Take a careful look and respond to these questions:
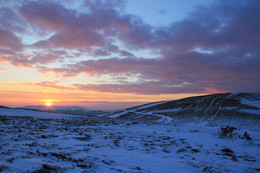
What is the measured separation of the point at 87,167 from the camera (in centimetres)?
492

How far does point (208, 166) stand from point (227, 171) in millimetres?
570

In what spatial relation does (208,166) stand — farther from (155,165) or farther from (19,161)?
(19,161)

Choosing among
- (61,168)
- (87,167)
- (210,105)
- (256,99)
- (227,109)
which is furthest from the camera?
(256,99)

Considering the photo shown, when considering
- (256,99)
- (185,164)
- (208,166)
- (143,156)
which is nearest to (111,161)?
(143,156)

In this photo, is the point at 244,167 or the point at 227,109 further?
the point at 227,109

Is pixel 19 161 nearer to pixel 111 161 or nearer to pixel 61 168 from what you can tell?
pixel 61 168

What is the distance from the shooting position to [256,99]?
47.8 meters

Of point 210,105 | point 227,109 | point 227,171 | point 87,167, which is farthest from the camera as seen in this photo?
point 210,105

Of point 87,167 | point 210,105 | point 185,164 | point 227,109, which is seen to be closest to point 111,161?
point 87,167

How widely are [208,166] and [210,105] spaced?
4218 cm

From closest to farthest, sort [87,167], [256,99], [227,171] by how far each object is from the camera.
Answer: [87,167], [227,171], [256,99]

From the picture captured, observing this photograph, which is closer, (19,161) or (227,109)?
(19,161)

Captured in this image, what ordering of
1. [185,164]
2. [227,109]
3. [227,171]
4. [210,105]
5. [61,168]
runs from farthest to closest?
[210,105], [227,109], [185,164], [227,171], [61,168]

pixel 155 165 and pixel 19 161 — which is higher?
pixel 19 161
